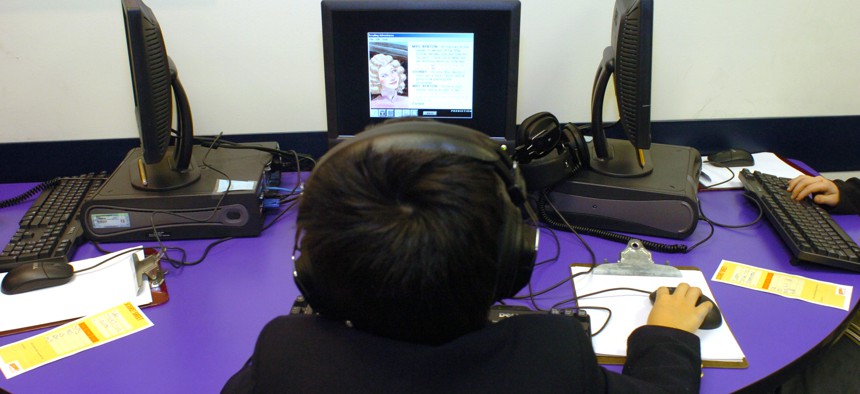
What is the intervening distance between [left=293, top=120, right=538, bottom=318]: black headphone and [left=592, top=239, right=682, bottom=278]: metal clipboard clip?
0.48 metres

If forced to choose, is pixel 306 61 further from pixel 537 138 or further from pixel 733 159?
pixel 733 159

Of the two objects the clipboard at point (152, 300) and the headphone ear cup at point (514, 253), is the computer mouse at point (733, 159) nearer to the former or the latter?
the headphone ear cup at point (514, 253)

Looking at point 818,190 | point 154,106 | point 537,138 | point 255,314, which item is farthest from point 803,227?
point 154,106

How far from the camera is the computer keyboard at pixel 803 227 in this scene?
1138mm

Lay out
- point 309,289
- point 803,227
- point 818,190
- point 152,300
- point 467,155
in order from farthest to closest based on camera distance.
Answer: point 818,190 → point 803,227 → point 152,300 → point 309,289 → point 467,155

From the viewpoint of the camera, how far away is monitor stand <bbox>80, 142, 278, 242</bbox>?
1.25 meters

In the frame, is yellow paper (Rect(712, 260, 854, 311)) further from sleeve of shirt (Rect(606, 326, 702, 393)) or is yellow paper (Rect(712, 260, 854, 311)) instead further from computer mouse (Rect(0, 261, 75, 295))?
computer mouse (Rect(0, 261, 75, 295))

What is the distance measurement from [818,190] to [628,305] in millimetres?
600

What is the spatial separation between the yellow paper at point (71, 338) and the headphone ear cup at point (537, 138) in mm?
772

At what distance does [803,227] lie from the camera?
122cm

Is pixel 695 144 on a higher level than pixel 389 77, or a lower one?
lower

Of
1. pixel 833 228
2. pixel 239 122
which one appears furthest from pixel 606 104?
pixel 239 122

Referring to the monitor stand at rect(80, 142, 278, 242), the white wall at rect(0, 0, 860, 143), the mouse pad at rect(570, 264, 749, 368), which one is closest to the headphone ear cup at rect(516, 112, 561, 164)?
the mouse pad at rect(570, 264, 749, 368)

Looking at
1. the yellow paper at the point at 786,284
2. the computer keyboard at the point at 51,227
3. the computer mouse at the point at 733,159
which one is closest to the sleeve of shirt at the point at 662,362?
the yellow paper at the point at 786,284
